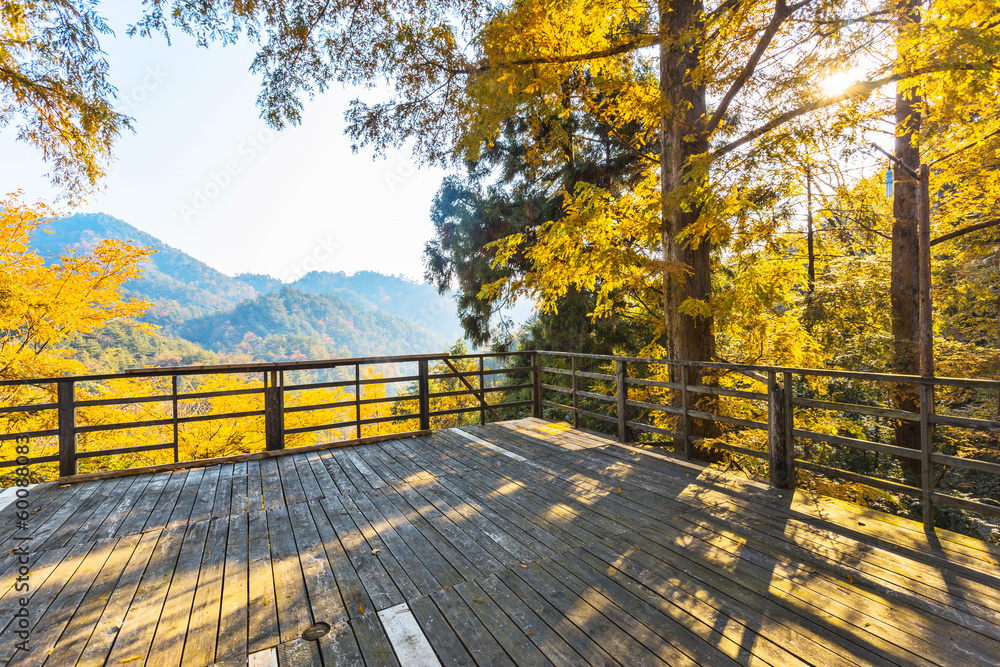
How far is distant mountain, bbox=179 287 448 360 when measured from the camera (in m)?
32.6

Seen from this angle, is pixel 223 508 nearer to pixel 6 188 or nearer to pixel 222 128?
pixel 6 188

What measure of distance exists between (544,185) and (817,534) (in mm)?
7859

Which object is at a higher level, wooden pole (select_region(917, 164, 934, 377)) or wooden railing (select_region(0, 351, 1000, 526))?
wooden pole (select_region(917, 164, 934, 377))

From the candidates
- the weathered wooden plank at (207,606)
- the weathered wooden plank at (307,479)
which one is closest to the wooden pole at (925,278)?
the weathered wooden plank at (307,479)

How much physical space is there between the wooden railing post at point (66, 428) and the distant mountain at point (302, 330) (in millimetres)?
28756

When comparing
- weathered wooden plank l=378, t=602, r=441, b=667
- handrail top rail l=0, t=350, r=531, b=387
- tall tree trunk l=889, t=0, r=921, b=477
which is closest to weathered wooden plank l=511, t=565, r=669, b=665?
weathered wooden plank l=378, t=602, r=441, b=667

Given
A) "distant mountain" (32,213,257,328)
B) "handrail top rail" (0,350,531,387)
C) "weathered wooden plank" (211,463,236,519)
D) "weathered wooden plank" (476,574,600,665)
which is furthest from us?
"distant mountain" (32,213,257,328)

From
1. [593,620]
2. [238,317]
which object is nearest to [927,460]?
[593,620]

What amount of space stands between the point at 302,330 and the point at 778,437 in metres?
43.3

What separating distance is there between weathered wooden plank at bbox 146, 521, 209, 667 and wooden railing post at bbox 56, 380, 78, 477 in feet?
6.85

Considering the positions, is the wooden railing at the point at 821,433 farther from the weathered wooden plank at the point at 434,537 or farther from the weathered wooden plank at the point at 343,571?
the weathered wooden plank at the point at 343,571

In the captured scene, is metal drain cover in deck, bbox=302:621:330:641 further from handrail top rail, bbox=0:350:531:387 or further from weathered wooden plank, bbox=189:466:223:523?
handrail top rail, bbox=0:350:531:387

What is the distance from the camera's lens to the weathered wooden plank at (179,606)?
1.64 m

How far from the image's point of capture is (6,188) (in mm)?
7109
